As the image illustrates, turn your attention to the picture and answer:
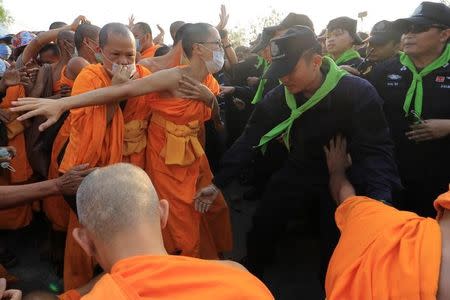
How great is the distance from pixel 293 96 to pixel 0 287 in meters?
2.06

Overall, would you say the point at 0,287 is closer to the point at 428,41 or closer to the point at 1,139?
the point at 1,139

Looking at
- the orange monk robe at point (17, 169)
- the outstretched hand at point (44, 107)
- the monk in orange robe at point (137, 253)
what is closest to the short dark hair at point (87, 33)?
the orange monk robe at point (17, 169)

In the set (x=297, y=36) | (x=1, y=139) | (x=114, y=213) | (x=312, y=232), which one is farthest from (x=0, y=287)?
(x=312, y=232)

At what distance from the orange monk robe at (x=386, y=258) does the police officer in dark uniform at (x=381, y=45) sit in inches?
102

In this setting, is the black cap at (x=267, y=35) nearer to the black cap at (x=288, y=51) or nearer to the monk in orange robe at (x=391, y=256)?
the black cap at (x=288, y=51)

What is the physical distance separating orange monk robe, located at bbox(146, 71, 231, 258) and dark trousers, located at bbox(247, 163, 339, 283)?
45 centimetres

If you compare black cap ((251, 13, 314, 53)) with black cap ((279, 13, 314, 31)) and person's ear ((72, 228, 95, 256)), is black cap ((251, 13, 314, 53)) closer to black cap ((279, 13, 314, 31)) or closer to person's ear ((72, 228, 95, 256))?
black cap ((279, 13, 314, 31))

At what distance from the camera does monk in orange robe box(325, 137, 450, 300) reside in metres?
1.33

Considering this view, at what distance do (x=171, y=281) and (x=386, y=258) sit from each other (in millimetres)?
776

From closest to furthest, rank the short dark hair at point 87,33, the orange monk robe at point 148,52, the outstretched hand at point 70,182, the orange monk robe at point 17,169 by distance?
the outstretched hand at point 70,182 → the short dark hair at point 87,33 → the orange monk robe at point 17,169 → the orange monk robe at point 148,52

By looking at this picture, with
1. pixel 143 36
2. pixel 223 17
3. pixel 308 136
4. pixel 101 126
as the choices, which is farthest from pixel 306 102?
pixel 143 36

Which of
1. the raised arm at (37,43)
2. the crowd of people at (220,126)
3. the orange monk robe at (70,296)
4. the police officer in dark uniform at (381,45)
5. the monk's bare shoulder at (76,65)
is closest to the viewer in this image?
the orange monk robe at (70,296)

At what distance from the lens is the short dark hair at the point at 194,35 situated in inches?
118

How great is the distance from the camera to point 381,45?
4.01 metres
